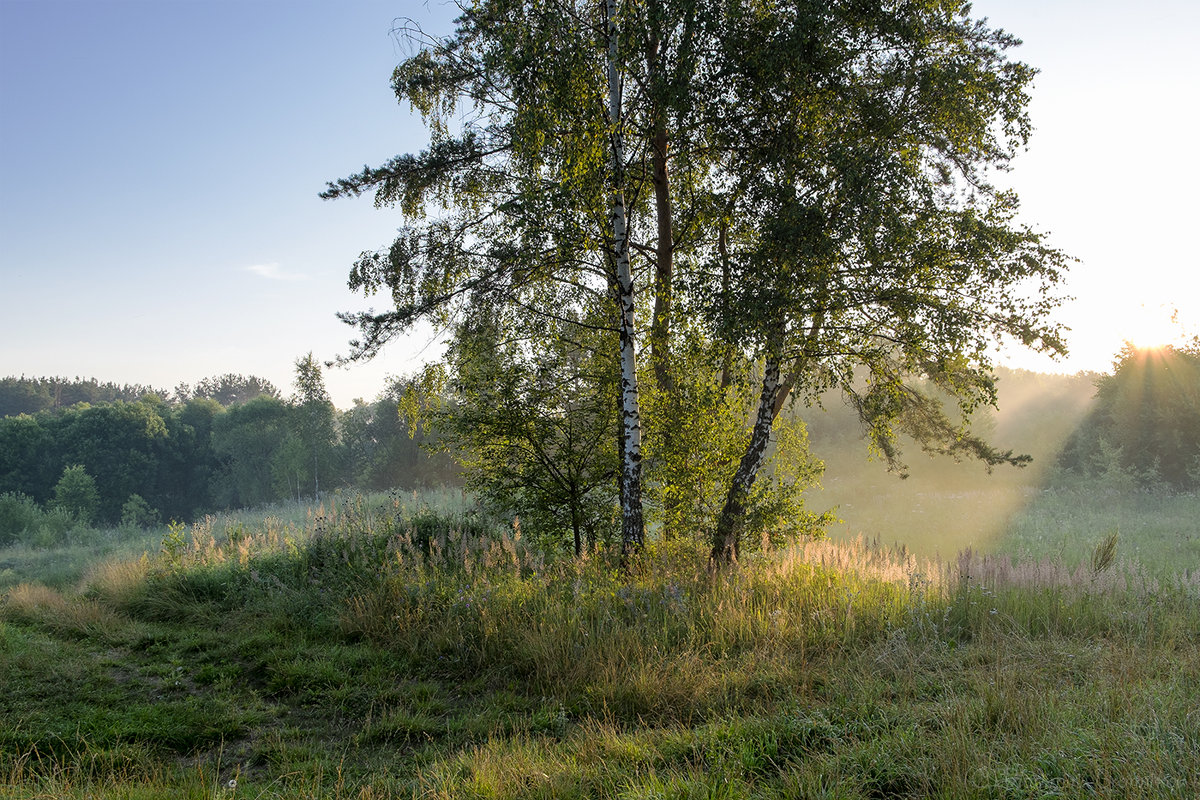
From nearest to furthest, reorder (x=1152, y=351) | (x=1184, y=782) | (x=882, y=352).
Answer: (x=1184, y=782) < (x=882, y=352) < (x=1152, y=351)

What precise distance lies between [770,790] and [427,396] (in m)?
7.51

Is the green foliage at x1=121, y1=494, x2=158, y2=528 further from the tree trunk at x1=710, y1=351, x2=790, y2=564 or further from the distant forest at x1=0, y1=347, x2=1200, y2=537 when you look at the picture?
the tree trunk at x1=710, y1=351, x2=790, y2=564

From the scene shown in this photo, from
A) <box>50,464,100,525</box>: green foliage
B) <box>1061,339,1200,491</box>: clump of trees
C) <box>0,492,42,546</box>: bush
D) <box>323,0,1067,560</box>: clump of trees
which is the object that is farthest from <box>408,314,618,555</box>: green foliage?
<box>50,464,100,525</box>: green foliage

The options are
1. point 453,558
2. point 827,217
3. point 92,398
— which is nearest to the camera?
point 827,217

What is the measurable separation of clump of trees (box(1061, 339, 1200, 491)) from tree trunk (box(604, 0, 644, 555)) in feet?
83.4

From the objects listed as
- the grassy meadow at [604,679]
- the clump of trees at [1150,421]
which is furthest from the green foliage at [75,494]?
the clump of trees at [1150,421]

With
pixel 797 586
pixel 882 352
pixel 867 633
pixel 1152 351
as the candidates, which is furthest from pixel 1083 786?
pixel 1152 351

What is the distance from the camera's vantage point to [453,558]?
9.22 meters

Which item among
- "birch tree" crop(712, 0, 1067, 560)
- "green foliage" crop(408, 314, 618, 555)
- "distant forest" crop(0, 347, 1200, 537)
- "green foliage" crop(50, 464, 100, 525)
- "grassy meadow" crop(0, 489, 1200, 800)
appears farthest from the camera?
"green foliage" crop(50, 464, 100, 525)

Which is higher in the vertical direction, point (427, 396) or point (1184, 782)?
point (427, 396)

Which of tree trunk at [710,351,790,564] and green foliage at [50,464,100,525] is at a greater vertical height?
tree trunk at [710,351,790,564]

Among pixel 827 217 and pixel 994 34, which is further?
pixel 994 34

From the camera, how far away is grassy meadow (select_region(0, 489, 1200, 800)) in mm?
3484

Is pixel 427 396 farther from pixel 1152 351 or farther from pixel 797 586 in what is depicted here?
pixel 1152 351
